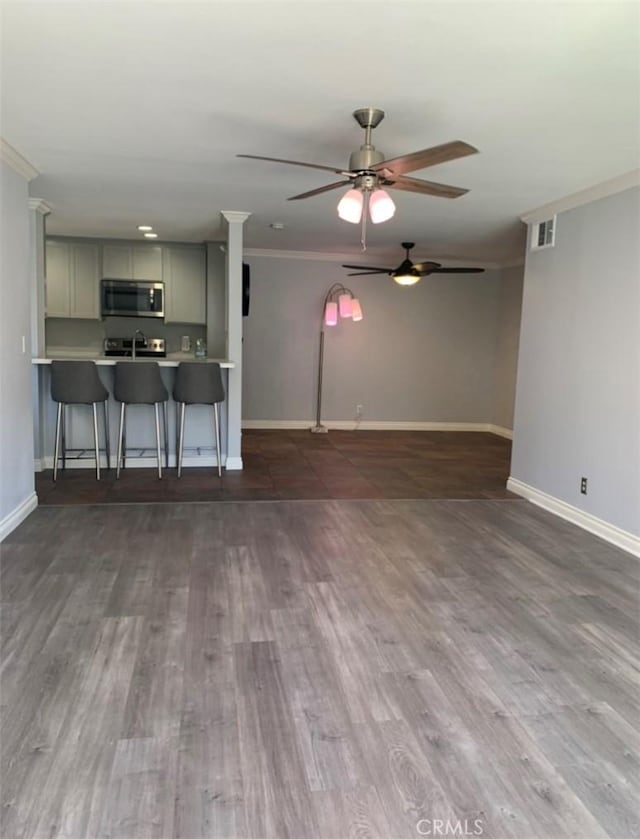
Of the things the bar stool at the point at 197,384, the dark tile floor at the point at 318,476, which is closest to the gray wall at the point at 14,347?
the dark tile floor at the point at 318,476

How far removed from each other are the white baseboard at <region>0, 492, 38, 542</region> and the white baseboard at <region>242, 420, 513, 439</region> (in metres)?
3.87

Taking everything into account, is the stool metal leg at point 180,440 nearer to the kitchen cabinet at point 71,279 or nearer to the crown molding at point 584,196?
the kitchen cabinet at point 71,279

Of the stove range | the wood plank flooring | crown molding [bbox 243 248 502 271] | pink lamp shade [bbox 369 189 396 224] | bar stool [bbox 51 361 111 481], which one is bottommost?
the wood plank flooring

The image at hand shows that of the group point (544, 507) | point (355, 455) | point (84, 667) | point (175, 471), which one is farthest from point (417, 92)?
point (355, 455)

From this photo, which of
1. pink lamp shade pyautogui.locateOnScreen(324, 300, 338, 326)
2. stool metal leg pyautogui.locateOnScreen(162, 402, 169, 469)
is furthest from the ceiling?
pink lamp shade pyautogui.locateOnScreen(324, 300, 338, 326)

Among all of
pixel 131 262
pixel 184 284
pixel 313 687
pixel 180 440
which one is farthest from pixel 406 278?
pixel 313 687

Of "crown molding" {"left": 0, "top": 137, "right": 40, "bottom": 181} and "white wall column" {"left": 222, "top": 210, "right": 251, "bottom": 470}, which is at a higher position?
"crown molding" {"left": 0, "top": 137, "right": 40, "bottom": 181}

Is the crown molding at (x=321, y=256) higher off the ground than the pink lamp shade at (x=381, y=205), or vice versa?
the crown molding at (x=321, y=256)

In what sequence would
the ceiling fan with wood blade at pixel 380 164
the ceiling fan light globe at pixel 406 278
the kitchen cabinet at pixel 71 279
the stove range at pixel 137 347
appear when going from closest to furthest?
the ceiling fan with wood blade at pixel 380 164 < the ceiling fan light globe at pixel 406 278 < the kitchen cabinet at pixel 71 279 < the stove range at pixel 137 347

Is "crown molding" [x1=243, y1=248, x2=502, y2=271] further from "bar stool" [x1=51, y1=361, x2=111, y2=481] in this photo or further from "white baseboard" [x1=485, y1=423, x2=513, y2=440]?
"bar stool" [x1=51, y1=361, x2=111, y2=481]

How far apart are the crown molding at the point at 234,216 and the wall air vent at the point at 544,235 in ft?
7.77

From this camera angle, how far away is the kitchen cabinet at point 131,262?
668 cm

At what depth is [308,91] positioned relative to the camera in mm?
2422

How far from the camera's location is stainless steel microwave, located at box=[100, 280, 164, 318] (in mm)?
6723
